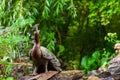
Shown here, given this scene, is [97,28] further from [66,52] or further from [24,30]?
[24,30]

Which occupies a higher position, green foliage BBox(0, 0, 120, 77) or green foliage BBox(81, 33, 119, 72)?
green foliage BBox(0, 0, 120, 77)

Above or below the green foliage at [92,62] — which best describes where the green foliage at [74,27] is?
above

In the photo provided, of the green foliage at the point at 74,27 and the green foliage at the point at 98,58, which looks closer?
the green foliage at the point at 74,27

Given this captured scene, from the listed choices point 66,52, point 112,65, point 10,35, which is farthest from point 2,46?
point 66,52

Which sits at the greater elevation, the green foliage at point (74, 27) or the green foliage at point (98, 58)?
the green foliage at point (74, 27)

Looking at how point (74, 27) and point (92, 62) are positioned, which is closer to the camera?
point (92, 62)

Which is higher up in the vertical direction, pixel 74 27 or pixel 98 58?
pixel 74 27

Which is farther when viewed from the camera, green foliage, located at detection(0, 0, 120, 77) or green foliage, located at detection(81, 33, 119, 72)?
green foliage, located at detection(81, 33, 119, 72)

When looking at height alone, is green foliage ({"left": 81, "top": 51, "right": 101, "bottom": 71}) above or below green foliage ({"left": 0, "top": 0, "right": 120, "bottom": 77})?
below

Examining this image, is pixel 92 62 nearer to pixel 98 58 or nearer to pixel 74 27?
pixel 98 58

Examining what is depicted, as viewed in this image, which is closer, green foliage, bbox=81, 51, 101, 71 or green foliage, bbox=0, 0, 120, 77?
green foliage, bbox=0, 0, 120, 77

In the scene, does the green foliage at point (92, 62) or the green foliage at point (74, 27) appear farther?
the green foliage at point (92, 62)

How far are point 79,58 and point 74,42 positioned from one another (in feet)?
0.91

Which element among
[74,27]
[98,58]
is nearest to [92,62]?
[98,58]
